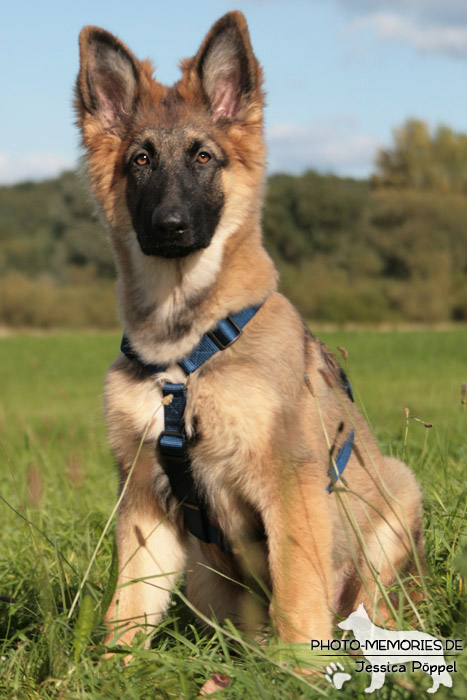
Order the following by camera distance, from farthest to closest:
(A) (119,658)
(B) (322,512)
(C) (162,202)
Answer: (C) (162,202)
(B) (322,512)
(A) (119,658)

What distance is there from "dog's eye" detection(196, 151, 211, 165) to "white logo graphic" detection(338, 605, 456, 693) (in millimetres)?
2157

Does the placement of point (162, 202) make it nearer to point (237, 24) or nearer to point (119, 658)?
point (237, 24)

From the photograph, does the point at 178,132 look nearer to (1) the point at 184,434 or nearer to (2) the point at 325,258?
(1) the point at 184,434

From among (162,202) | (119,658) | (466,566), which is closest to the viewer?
(466,566)

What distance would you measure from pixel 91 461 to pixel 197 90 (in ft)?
13.5

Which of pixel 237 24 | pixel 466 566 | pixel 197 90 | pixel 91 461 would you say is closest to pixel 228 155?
pixel 197 90

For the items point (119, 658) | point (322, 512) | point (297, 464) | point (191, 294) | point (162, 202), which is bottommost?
point (119, 658)

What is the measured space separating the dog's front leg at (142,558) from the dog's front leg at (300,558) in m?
0.53

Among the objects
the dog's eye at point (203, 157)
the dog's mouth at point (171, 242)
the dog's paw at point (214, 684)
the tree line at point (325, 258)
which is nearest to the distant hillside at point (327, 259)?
the tree line at point (325, 258)

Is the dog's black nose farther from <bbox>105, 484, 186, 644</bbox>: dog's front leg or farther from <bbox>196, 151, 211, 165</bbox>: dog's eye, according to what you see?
<bbox>105, 484, 186, 644</bbox>: dog's front leg

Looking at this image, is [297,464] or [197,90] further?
[197,90]

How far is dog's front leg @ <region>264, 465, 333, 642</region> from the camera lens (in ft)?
9.23

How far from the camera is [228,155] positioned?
351 cm

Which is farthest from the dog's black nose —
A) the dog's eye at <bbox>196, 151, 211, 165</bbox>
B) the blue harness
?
the blue harness
